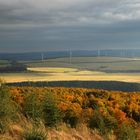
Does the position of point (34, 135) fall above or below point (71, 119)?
above

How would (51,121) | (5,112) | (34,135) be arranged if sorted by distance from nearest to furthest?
(34,135)
(5,112)
(51,121)

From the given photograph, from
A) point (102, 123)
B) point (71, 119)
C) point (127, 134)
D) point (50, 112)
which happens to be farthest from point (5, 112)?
point (127, 134)

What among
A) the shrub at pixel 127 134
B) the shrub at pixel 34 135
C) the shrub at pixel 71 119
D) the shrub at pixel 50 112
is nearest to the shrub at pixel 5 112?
the shrub at pixel 34 135

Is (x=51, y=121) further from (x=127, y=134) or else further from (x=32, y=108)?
(x=127, y=134)

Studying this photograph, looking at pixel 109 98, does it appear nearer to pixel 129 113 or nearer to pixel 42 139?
pixel 129 113

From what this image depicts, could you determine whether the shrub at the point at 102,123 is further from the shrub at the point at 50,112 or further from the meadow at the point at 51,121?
the shrub at the point at 50,112

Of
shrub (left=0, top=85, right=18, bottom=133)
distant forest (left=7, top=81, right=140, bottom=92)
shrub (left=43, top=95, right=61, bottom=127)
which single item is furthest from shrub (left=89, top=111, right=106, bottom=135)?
distant forest (left=7, top=81, right=140, bottom=92)

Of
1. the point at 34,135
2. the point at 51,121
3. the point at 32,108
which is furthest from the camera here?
the point at 32,108

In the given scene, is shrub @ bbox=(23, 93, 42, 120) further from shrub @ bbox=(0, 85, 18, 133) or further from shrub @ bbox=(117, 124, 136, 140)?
shrub @ bbox=(117, 124, 136, 140)

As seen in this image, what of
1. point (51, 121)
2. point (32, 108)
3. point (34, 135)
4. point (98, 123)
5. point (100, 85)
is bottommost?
point (100, 85)
